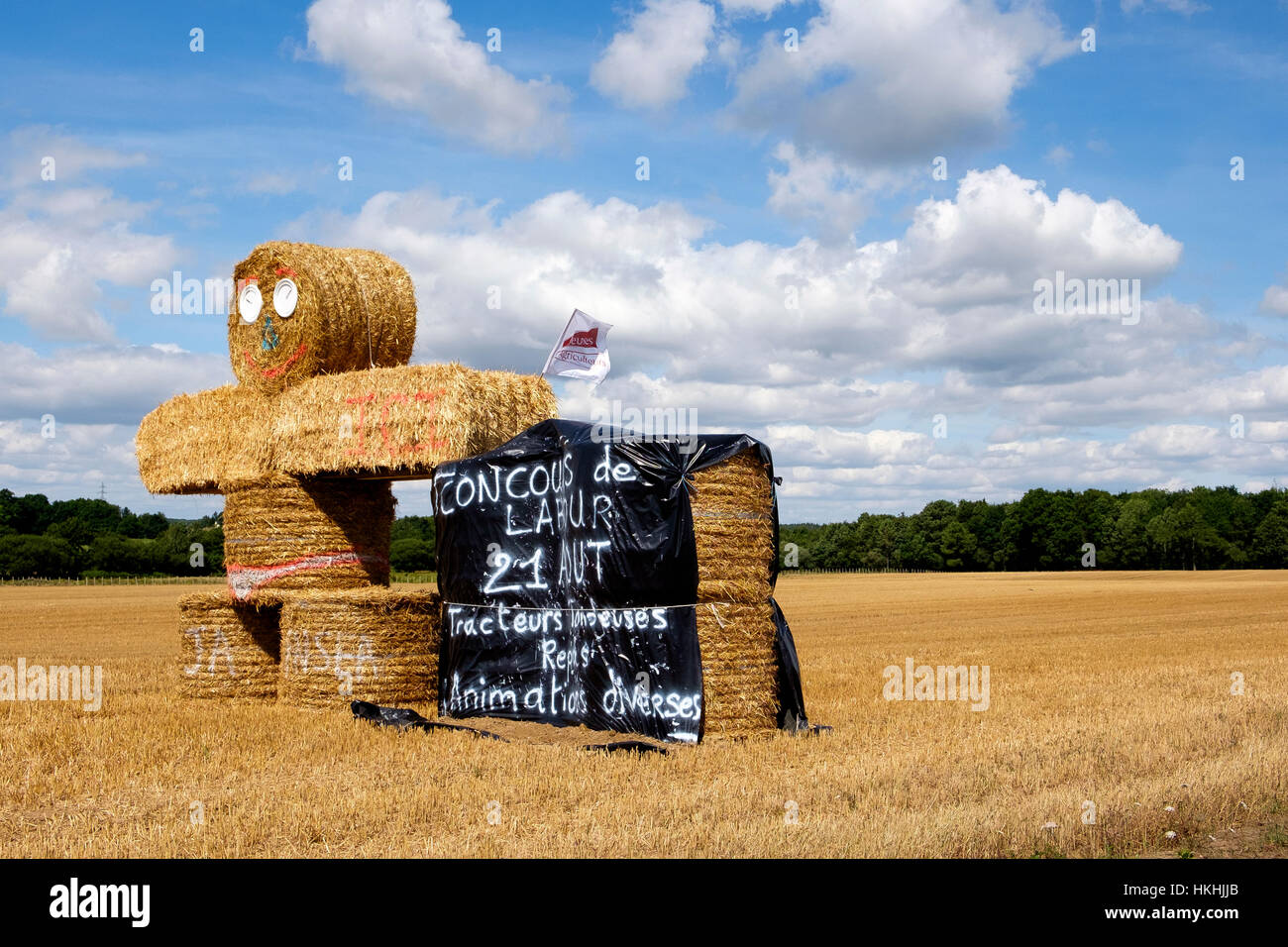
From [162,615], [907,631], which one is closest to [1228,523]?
[907,631]

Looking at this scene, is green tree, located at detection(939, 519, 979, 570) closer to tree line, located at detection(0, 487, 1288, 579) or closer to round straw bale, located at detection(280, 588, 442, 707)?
tree line, located at detection(0, 487, 1288, 579)

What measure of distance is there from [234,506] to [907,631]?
58.3 ft

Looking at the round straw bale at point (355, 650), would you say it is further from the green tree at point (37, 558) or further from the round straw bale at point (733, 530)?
the green tree at point (37, 558)

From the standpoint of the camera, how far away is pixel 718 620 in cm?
1076

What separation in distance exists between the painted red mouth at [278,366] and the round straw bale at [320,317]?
1 centimetres

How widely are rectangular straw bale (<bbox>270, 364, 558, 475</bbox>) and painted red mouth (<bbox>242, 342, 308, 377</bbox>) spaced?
0.38 metres

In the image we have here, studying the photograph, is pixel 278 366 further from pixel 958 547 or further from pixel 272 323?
pixel 958 547

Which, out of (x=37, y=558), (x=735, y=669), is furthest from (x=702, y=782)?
(x=37, y=558)

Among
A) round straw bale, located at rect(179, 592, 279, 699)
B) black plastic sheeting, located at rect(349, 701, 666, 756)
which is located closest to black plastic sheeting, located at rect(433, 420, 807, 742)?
black plastic sheeting, located at rect(349, 701, 666, 756)

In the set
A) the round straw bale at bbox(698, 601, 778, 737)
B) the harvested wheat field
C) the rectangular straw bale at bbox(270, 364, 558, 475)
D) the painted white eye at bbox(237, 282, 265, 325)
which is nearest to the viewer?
the harvested wheat field

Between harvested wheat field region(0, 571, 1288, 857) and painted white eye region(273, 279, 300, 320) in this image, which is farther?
painted white eye region(273, 279, 300, 320)

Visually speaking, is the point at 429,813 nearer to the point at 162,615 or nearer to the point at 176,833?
the point at 176,833

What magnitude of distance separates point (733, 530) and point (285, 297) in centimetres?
650

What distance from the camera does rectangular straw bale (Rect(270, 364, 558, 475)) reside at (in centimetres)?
1241
